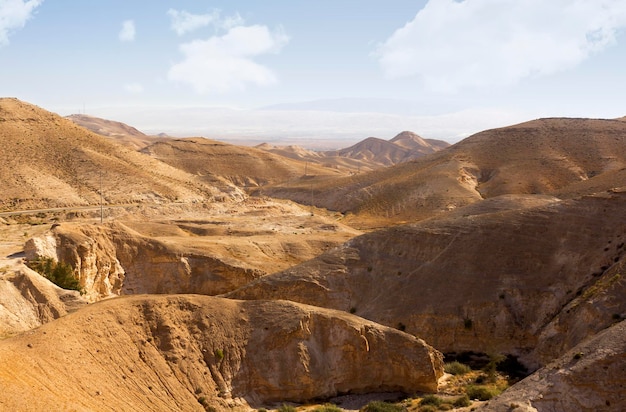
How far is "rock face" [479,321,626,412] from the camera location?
16469 mm

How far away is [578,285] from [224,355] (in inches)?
730

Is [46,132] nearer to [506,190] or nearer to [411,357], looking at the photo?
[506,190]

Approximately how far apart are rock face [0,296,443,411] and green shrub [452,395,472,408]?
1.44 metres

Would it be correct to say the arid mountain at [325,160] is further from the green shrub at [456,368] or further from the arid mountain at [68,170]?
the green shrub at [456,368]

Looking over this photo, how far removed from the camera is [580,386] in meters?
16.8

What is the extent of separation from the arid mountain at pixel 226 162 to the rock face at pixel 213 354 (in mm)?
75295

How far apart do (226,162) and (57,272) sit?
77042 millimetres

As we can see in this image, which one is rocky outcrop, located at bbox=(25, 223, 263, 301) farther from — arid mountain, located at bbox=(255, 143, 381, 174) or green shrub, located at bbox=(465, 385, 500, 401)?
arid mountain, located at bbox=(255, 143, 381, 174)

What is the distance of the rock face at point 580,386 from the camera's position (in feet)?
54.0

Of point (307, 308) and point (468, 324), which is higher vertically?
point (307, 308)

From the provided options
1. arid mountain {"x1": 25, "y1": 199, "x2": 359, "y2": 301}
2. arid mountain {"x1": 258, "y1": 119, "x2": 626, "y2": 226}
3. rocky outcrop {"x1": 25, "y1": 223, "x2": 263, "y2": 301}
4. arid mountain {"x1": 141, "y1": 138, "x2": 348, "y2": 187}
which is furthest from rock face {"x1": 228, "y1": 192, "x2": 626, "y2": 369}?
arid mountain {"x1": 141, "y1": 138, "x2": 348, "y2": 187}

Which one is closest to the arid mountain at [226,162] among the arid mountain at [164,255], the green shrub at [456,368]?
→ the arid mountain at [164,255]

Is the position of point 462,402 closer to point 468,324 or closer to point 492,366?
point 492,366

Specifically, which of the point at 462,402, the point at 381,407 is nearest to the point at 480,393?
the point at 462,402
